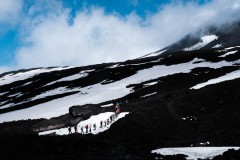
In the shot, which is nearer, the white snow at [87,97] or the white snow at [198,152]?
the white snow at [198,152]

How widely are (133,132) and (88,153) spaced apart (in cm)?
1285

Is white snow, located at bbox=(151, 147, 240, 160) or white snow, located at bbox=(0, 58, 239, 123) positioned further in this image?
white snow, located at bbox=(0, 58, 239, 123)

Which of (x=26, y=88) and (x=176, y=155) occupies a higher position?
(x=26, y=88)

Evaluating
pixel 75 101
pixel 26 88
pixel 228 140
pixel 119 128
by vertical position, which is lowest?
pixel 228 140

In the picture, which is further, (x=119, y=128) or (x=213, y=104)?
(x=213, y=104)

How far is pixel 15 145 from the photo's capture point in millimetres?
23500

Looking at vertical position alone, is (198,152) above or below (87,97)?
below

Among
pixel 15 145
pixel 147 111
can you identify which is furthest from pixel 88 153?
pixel 147 111

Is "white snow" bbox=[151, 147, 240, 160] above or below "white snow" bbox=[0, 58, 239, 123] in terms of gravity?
below

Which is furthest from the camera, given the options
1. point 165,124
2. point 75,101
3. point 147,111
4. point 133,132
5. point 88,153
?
point 75,101

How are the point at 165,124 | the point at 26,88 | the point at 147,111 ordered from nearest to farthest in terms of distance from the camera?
1. the point at 165,124
2. the point at 147,111
3. the point at 26,88

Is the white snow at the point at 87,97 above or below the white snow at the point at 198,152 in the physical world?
above

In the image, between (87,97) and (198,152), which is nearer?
(198,152)

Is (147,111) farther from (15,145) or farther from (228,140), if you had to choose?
(15,145)
